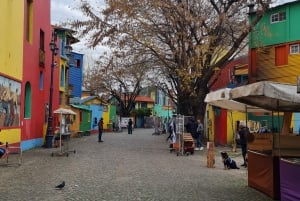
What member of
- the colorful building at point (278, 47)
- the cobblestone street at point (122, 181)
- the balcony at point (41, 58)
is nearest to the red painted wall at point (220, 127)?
the colorful building at point (278, 47)

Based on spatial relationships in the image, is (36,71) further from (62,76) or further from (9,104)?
(62,76)

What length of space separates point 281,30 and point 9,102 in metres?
17.7

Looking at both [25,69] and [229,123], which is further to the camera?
[229,123]

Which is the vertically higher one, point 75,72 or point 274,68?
point 75,72

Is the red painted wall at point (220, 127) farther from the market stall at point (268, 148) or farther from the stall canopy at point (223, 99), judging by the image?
the market stall at point (268, 148)

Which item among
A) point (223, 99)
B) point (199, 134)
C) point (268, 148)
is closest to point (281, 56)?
point (199, 134)

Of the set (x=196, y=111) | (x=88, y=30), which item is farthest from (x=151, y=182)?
(x=196, y=111)

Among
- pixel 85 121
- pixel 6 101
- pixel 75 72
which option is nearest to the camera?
pixel 6 101

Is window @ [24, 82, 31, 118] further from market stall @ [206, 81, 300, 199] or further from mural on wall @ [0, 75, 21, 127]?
market stall @ [206, 81, 300, 199]

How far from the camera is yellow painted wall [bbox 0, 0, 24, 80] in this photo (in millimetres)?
19422

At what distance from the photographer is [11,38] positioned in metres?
20.8

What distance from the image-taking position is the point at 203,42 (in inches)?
983

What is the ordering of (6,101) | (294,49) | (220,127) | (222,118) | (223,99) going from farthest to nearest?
(220,127)
(222,118)
(294,49)
(6,101)
(223,99)

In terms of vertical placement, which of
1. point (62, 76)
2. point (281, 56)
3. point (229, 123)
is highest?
point (281, 56)
